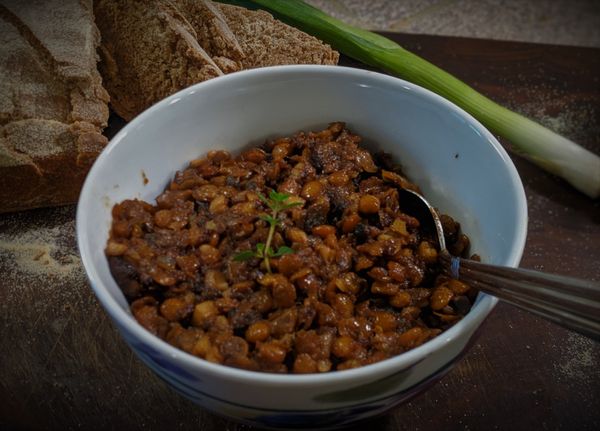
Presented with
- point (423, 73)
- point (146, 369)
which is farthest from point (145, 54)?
point (146, 369)

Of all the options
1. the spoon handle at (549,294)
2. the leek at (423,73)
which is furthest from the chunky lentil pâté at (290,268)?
the leek at (423,73)

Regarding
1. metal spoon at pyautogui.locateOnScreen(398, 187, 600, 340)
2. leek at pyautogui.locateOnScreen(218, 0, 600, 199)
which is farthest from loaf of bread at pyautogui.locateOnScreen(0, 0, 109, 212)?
metal spoon at pyautogui.locateOnScreen(398, 187, 600, 340)

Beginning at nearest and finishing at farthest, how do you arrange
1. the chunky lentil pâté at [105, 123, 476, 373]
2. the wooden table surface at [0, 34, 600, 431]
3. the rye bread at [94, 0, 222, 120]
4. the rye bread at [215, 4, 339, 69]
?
the chunky lentil pâté at [105, 123, 476, 373] → the wooden table surface at [0, 34, 600, 431] → the rye bread at [94, 0, 222, 120] → the rye bread at [215, 4, 339, 69]

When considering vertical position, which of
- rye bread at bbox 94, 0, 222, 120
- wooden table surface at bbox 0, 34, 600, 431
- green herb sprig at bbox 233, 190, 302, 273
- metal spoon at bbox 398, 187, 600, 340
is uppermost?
metal spoon at bbox 398, 187, 600, 340

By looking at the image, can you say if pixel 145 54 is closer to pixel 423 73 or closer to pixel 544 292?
pixel 423 73

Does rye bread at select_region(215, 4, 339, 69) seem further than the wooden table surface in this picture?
Yes

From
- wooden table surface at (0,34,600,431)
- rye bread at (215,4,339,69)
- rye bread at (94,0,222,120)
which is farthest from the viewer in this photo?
rye bread at (215,4,339,69)

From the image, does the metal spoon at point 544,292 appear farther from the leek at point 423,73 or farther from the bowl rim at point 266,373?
the leek at point 423,73

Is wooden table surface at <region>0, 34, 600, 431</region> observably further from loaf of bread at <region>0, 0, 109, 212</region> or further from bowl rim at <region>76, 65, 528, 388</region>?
bowl rim at <region>76, 65, 528, 388</region>
